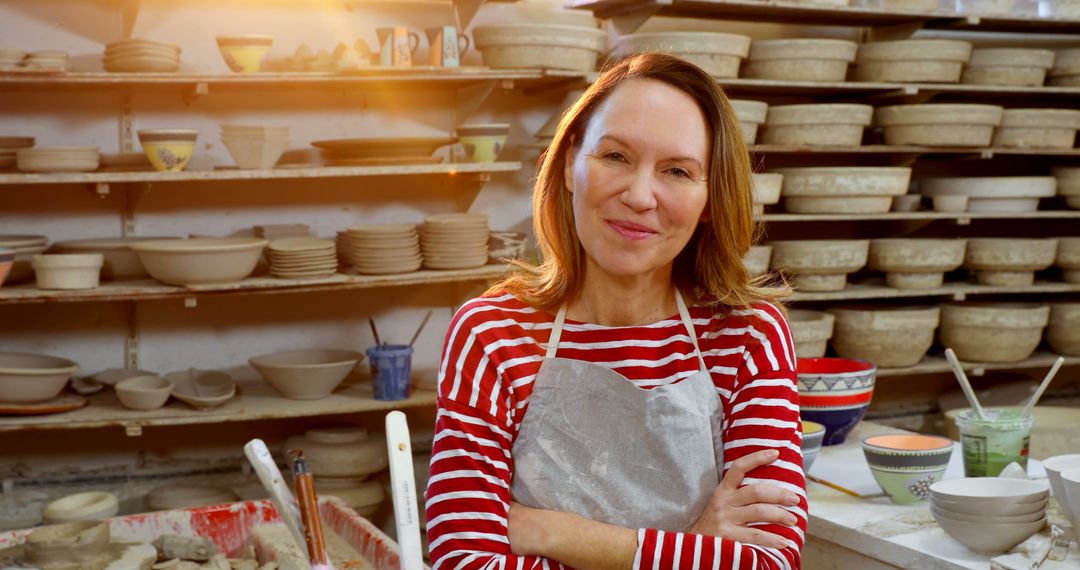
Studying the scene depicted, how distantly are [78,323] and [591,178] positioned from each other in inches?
117

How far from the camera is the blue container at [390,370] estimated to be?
3.79 m

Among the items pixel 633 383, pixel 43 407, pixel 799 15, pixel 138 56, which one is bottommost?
pixel 43 407

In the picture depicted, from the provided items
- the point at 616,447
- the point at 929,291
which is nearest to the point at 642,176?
the point at 616,447

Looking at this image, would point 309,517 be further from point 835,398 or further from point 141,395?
point 141,395

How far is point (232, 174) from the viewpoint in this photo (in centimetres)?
357

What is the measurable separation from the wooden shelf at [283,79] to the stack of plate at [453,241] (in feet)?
1.60

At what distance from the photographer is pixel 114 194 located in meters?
3.88

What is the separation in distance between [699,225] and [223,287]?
230cm

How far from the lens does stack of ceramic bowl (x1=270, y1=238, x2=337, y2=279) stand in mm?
3662

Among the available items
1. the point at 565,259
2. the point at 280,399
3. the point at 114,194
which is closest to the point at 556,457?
the point at 565,259

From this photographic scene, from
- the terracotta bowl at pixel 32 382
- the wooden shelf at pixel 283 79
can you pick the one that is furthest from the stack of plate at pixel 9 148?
the terracotta bowl at pixel 32 382

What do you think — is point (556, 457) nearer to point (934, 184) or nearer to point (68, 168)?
point (68, 168)

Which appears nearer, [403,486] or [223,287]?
[403,486]

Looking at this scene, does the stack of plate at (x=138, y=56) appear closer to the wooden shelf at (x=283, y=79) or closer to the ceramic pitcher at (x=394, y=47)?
the wooden shelf at (x=283, y=79)
